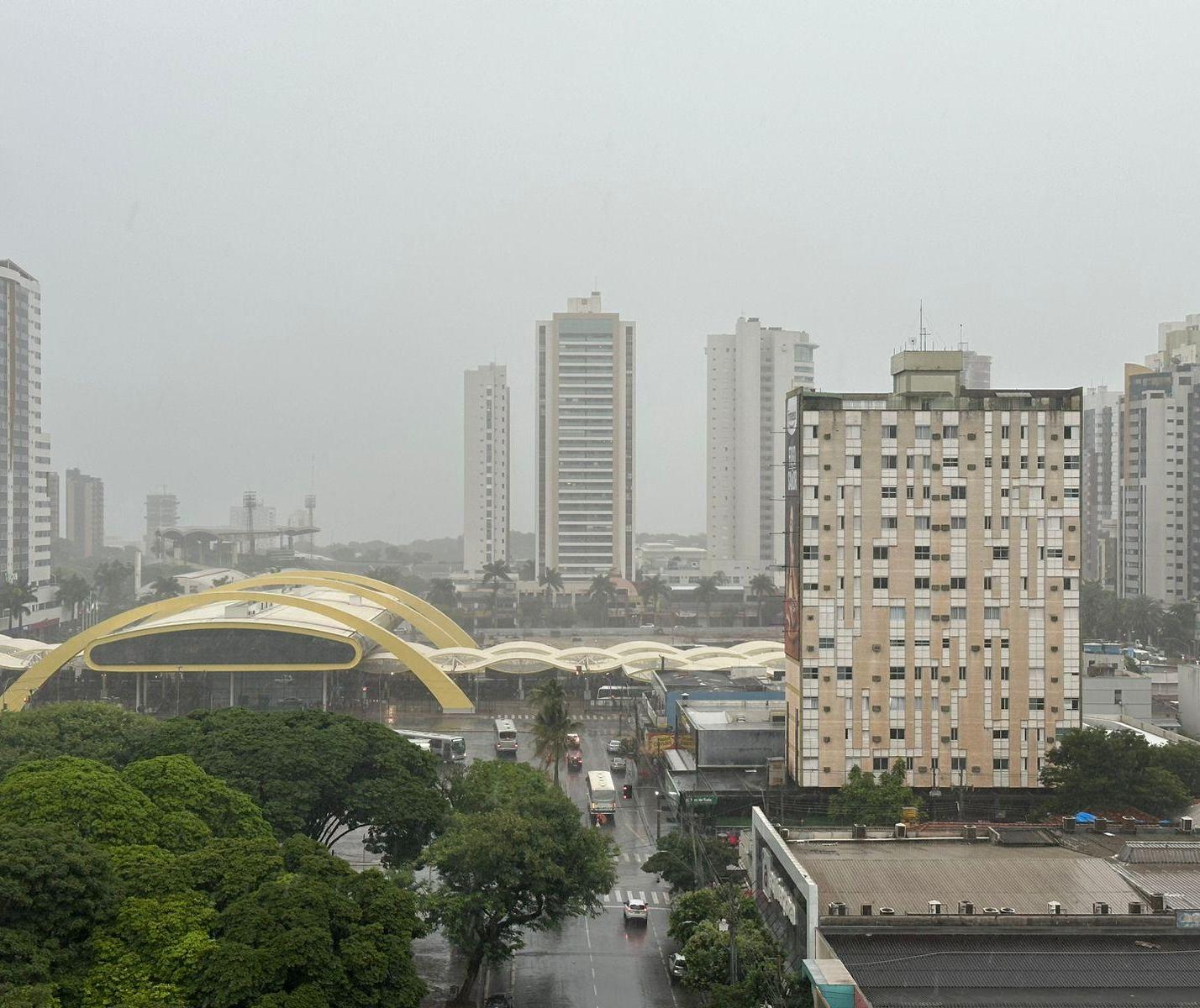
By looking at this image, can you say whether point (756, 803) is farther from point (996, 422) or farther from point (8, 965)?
point (8, 965)

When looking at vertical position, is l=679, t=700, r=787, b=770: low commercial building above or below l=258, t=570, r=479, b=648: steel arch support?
below

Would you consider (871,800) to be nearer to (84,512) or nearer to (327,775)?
(327,775)

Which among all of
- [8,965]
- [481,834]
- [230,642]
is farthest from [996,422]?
[230,642]

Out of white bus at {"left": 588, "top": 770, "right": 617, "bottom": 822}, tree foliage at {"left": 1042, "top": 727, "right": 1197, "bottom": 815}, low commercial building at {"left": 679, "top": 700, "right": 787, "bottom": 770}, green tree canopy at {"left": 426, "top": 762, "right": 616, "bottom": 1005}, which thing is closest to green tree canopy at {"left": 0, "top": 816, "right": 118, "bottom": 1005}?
green tree canopy at {"left": 426, "top": 762, "right": 616, "bottom": 1005}

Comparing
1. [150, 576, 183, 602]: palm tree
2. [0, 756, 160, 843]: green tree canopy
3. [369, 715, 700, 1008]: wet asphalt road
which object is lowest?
[369, 715, 700, 1008]: wet asphalt road

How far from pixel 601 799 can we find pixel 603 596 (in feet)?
200

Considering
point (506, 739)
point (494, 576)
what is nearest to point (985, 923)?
point (506, 739)

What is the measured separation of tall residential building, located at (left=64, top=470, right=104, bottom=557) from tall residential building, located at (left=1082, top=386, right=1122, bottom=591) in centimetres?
13187

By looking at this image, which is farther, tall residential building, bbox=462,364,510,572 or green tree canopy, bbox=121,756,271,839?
tall residential building, bbox=462,364,510,572

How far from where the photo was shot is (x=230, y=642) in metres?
56.8

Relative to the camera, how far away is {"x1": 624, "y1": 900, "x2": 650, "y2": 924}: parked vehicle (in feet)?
98.8

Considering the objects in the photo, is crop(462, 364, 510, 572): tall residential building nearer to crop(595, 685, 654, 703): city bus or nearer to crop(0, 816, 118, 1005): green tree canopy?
crop(595, 685, 654, 703): city bus

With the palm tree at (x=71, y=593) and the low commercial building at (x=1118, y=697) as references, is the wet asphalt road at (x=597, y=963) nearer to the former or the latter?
the low commercial building at (x=1118, y=697)

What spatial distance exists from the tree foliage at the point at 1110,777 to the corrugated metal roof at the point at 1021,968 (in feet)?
41.4
